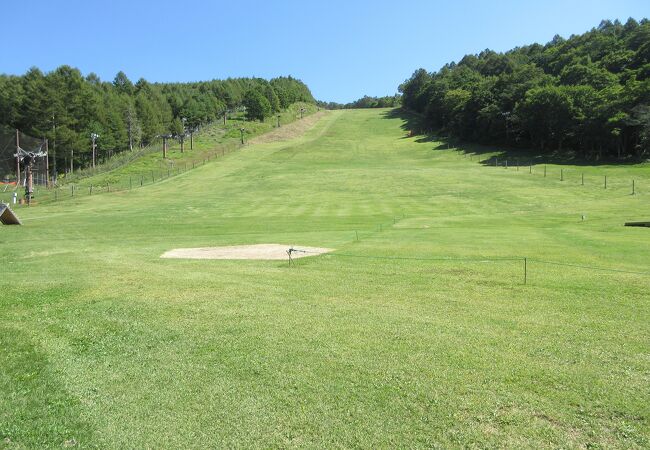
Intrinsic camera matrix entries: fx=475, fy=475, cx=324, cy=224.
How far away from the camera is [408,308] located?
40.0 feet

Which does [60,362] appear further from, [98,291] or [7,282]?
[7,282]

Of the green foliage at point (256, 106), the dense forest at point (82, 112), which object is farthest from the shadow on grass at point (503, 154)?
the dense forest at point (82, 112)

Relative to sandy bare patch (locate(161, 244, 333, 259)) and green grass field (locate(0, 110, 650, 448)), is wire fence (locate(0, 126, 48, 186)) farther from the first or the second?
sandy bare patch (locate(161, 244, 333, 259))

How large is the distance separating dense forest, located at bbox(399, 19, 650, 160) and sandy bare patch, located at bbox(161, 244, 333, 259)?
226ft

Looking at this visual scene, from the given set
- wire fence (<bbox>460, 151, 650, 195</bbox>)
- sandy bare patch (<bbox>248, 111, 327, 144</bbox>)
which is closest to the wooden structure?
wire fence (<bbox>460, 151, 650, 195</bbox>)

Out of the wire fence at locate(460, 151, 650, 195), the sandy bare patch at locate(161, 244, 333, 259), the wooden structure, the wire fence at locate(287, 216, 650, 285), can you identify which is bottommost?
the sandy bare patch at locate(161, 244, 333, 259)

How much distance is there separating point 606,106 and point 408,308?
8075 centimetres

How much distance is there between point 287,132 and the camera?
133 meters

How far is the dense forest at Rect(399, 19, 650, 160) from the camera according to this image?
76438 mm

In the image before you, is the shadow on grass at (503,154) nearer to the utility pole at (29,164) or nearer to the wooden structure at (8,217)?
the utility pole at (29,164)

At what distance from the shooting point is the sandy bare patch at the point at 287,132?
4780 inches

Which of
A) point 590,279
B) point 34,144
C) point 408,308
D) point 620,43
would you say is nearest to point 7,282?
point 408,308

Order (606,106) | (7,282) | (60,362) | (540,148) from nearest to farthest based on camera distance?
(60,362), (7,282), (606,106), (540,148)

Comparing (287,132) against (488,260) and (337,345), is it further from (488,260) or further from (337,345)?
(337,345)
